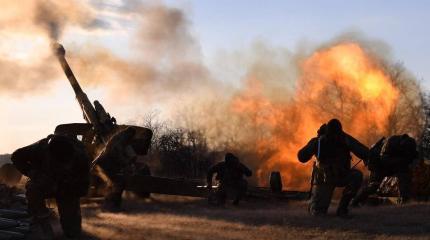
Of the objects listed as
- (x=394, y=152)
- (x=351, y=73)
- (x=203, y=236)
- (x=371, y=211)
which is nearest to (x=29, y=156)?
(x=203, y=236)

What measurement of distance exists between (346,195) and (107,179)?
7443 mm

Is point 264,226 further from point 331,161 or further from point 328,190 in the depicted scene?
point 331,161

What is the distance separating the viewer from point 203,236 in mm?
11117

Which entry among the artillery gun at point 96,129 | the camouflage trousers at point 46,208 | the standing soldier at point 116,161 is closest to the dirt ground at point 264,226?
the camouflage trousers at point 46,208

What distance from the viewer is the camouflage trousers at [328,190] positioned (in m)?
13.8

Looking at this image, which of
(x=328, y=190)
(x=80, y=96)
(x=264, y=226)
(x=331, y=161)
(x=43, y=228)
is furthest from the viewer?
(x=80, y=96)

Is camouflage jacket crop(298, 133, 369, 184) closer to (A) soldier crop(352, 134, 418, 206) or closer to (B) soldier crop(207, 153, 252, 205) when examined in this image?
(A) soldier crop(352, 134, 418, 206)

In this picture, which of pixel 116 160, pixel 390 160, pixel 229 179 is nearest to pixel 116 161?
pixel 116 160

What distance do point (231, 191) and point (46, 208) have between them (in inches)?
367

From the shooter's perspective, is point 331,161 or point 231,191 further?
point 231,191

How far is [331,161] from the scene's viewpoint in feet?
46.1

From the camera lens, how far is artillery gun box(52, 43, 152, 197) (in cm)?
2170

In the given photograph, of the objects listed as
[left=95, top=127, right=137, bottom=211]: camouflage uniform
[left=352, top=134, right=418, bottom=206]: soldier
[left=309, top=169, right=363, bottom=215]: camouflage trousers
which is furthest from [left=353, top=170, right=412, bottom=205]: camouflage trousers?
[left=95, top=127, right=137, bottom=211]: camouflage uniform

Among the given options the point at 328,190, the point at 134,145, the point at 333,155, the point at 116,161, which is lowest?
the point at 328,190
